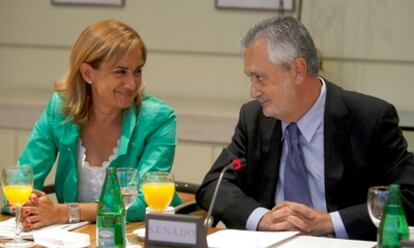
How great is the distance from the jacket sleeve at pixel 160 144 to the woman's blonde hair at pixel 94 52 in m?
0.12

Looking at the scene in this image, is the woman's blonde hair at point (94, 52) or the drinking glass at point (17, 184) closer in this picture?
the drinking glass at point (17, 184)

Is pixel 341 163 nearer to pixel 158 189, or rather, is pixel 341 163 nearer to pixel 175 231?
pixel 158 189

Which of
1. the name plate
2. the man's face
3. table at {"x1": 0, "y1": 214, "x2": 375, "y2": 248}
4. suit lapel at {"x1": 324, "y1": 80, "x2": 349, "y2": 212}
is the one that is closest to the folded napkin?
table at {"x1": 0, "y1": 214, "x2": 375, "y2": 248}

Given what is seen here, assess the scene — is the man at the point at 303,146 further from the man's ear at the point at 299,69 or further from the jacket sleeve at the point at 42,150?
the jacket sleeve at the point at 42,150

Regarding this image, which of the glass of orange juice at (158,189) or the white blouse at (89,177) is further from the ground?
the glass of orange juice at (158,189)

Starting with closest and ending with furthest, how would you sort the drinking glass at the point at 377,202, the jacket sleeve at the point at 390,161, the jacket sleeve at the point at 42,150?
the drinking glass at the point at 377,202
the jacket sleeve at the point at 390,161
the jacket sleeve at the point at 42,150

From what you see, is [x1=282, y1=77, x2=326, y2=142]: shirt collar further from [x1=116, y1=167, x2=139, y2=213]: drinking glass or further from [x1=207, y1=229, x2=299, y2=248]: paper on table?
[x1=116, y1=167, x2=139, y2=213]: drinking glass

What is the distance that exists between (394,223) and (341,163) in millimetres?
889

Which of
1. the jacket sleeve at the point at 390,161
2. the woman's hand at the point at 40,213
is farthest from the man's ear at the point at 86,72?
the jacket sleeve at the point at 390,161

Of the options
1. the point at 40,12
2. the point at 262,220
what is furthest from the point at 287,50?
the point at 40,12

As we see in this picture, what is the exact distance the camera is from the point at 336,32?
16.1 feet

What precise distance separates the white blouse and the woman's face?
207 mm

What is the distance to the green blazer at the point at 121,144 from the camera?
11.6ft

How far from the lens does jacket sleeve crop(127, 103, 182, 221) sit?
3.51 metres
